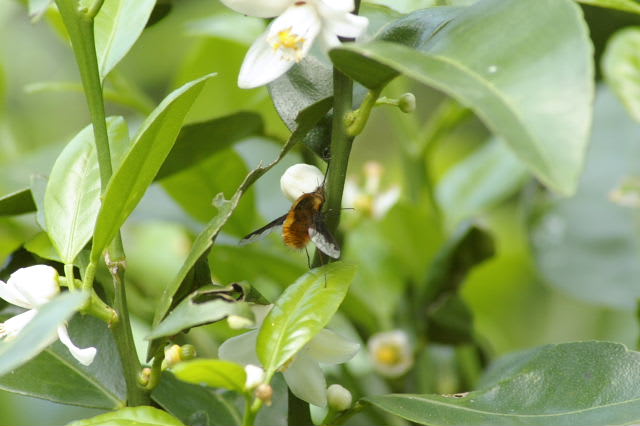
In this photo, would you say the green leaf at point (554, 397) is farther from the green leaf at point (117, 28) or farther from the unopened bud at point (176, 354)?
the green leaf at point (117, 28)

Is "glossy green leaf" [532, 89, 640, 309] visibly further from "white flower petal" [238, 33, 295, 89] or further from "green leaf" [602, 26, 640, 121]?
"white flower petal" [238, 33, 295, 89]

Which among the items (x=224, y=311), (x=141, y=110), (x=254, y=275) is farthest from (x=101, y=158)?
(x=141, y=110)

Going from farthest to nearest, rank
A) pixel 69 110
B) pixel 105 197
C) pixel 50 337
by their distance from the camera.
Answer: pixel 69 110 → pixel 105 197 → pixel 50 337

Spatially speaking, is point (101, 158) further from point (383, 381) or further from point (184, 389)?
point (383, 381)

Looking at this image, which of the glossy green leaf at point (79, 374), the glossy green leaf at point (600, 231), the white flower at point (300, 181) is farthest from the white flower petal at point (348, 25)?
the glossy green leaf at point (600, 231)

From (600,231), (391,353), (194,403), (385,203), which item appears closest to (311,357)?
(194,403)

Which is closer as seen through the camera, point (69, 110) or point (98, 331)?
point (98, 331)

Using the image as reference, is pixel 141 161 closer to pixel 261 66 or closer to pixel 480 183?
pixel 261 66

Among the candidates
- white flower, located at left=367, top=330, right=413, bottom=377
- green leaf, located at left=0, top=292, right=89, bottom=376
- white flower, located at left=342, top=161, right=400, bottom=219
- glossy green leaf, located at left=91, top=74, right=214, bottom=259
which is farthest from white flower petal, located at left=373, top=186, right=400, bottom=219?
green leaf, located at left=0, top=292, right=89, bottom=376
